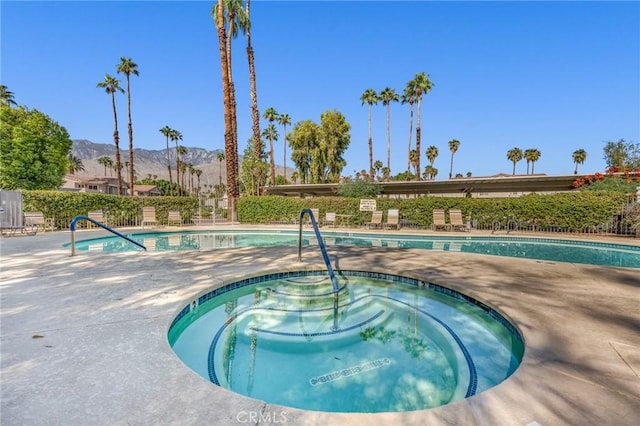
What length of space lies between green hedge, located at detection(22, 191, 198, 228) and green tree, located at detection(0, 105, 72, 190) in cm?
1348

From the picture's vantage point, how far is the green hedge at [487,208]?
11961 millimetres

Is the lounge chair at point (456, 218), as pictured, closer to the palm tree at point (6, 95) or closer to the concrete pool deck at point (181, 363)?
the concrete pool deck at point (181, 363)

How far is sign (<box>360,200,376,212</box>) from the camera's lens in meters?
15.4

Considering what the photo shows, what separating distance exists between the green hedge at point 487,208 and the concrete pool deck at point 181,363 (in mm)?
8752

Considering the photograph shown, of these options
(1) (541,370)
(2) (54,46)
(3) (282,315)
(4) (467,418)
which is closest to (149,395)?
(4) (467,418)

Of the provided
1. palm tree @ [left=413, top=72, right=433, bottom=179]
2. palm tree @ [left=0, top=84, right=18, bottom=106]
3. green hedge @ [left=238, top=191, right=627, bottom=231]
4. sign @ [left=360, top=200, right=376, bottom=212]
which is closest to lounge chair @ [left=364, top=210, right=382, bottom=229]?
sign @ [left=360, top=200, right=376, bottom=212]

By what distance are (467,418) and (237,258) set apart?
17.8ft

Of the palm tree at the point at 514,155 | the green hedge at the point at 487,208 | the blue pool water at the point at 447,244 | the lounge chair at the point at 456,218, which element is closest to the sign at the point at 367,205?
the green hedge at the point at 487,208

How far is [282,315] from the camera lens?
13.4ft

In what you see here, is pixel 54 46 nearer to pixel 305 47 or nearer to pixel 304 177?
pixel 305 47

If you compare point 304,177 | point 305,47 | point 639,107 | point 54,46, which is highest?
point 305,47

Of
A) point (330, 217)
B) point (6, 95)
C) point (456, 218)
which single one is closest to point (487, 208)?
point (456, 218)

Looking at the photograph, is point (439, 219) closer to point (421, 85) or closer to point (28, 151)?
point (421, 85)

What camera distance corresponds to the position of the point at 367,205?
50.7ft
